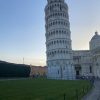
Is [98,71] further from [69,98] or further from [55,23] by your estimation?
[69,98]

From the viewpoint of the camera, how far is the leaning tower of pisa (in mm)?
86312

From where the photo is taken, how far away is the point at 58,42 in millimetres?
86750

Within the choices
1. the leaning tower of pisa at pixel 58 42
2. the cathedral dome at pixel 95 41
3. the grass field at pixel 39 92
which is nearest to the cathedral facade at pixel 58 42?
the leaning tower of pisa at pixel 58 42

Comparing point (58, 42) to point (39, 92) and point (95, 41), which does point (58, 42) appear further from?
point (39, 92)

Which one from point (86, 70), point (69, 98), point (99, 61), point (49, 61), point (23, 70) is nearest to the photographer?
point (69, 98)

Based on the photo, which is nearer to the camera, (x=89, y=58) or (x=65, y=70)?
(x=65, y=70)

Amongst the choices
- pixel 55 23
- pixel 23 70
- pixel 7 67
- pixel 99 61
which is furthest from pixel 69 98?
pixel 99 61

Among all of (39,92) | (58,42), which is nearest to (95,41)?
(58,42)

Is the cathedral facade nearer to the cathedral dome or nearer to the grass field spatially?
the cathedral dome

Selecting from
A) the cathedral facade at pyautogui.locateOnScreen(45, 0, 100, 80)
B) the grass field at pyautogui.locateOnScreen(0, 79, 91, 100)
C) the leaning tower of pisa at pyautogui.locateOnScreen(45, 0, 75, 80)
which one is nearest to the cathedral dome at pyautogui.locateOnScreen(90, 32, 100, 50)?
the cathedral facade at pyautogui.locateOnScreen(45, 0, 100, 80)

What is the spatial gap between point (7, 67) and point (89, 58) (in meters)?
58.8

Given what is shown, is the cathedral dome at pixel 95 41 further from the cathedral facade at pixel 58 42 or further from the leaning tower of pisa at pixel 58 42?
the leaning tower of pisa at pixel 58 42

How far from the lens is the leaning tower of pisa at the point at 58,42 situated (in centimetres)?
8631

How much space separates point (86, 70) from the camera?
117m
